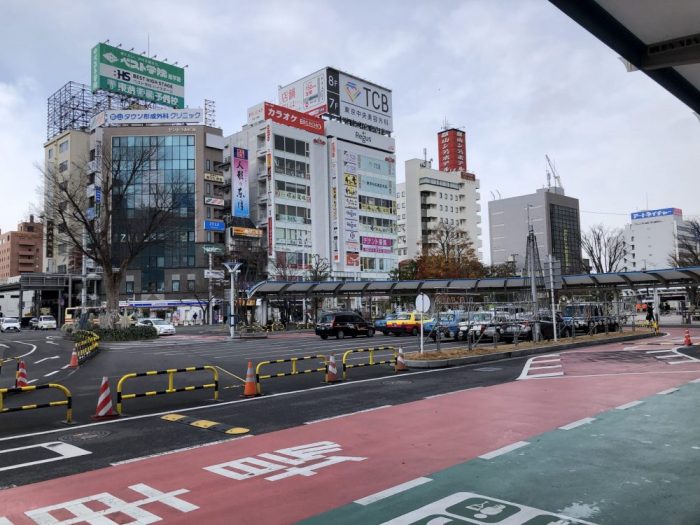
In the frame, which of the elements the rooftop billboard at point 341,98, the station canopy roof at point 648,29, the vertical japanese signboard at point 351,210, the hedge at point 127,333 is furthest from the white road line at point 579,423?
the rooftop billboard at point 341,98

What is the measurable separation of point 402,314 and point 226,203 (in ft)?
170

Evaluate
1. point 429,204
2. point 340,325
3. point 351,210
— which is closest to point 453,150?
point 429,204

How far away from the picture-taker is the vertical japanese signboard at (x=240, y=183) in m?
73.8

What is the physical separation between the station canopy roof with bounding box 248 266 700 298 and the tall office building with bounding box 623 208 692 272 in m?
101

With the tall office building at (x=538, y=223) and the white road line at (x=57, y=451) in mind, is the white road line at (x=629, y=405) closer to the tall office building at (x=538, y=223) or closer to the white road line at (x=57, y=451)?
the white road line at (x=57, y=451)

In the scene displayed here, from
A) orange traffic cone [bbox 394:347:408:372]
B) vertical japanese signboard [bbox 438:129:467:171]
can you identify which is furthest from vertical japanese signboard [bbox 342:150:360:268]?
orange traffic cone [bbox 394:347:408:372]

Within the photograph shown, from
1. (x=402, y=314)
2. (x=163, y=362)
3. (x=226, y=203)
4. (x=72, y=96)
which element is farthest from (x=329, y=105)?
(x=163, y=362)

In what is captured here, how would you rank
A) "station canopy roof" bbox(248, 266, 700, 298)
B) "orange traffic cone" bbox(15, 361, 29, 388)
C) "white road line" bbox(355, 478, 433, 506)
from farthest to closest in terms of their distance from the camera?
1. "station canopy roof" bbox(248, 266, 700, 298)
2. "orange traffic cone" bbox(15, 361, 29, 388)
3. "white road line" bbox(355, 478, 433, 506)

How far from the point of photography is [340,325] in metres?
36.8

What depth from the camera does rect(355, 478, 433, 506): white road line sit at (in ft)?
18.3

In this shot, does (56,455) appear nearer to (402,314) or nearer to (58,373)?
(58,373)

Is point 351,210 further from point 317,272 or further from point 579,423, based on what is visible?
point 579,423

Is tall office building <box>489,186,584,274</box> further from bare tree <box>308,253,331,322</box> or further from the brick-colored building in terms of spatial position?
the brick-colored building

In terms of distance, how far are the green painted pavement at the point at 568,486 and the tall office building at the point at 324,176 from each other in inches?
2399
